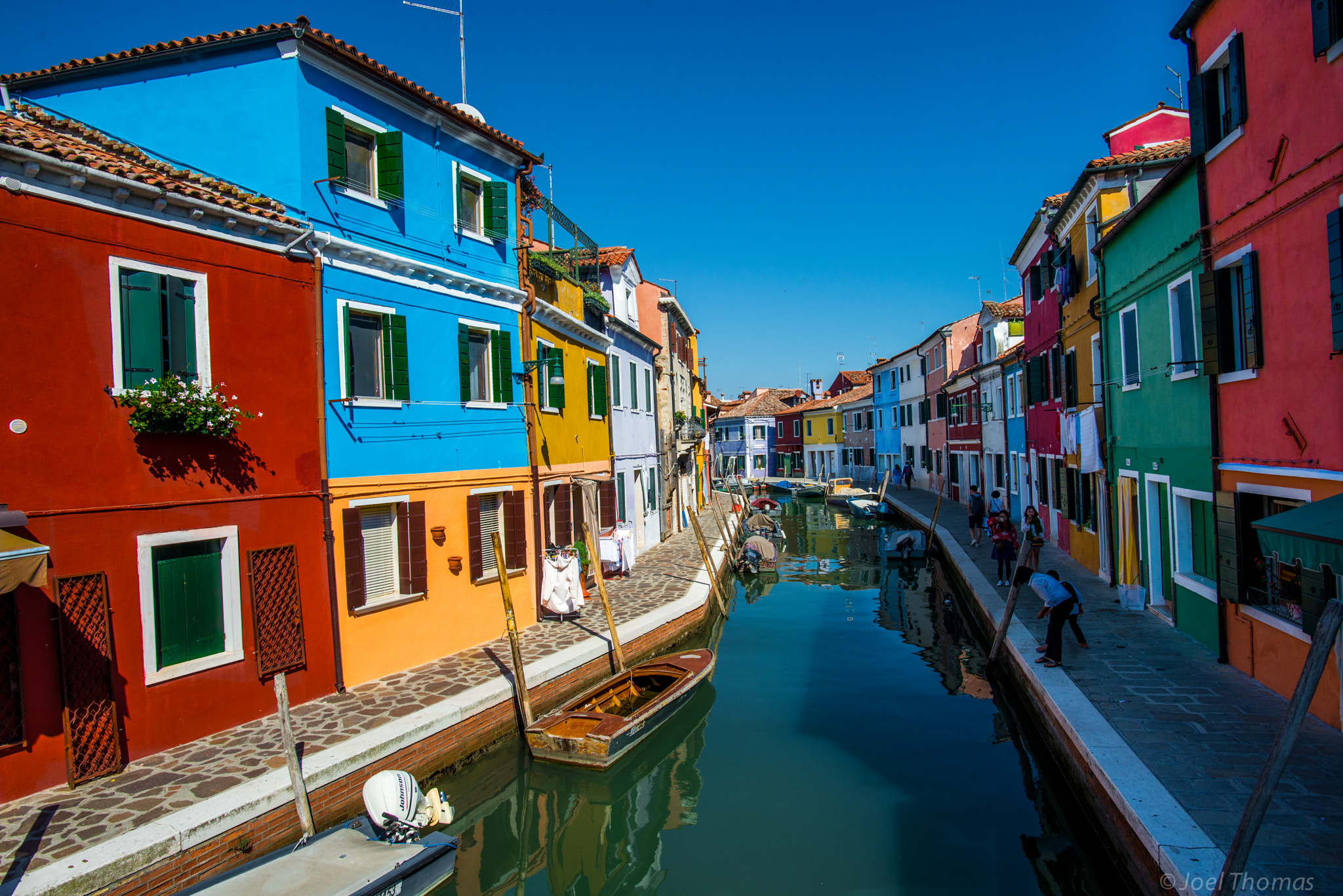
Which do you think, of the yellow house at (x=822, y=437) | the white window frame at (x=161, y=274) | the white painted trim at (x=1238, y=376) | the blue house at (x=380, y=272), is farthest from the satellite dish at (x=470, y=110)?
the yellow house at (x=822, y=437)

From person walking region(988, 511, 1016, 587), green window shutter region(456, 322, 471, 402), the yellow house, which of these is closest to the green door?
green window shutter region(456, 322, 471, 402)

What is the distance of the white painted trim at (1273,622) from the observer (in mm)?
8180

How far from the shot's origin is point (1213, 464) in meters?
10.1

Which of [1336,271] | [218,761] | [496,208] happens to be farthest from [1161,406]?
[218,761]

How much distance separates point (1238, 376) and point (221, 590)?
42.6 feet

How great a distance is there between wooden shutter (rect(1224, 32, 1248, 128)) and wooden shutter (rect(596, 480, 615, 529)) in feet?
44.2

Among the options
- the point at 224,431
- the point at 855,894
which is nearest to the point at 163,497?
the point at 224,431

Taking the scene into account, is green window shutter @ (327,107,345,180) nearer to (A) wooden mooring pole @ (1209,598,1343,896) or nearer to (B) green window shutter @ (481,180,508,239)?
(B) green window shutter @ (481,180,508,239)

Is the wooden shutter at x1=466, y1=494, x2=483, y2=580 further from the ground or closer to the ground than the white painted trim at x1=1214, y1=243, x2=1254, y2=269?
closer to the ground

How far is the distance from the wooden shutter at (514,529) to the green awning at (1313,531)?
1096cm

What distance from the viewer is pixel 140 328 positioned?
8.62 m

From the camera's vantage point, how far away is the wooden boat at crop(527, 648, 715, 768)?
396 inches

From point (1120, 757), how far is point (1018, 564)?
5.02m

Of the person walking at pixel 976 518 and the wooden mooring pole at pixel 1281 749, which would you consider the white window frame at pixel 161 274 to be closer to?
the wooden mooring pole at pixel 1281 749
